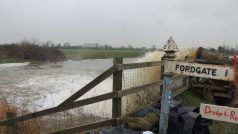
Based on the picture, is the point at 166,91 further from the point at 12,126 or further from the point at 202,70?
the point at 12,126

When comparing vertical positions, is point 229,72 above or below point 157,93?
above

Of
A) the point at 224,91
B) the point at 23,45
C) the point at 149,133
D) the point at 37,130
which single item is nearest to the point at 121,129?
the point at 149,133

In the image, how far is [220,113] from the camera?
3.99 m

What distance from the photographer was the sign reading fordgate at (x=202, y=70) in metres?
3.73

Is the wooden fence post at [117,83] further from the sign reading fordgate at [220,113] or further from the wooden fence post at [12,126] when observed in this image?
the wooden fence post at [12,126]

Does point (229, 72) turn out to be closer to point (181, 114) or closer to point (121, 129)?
point (181, 114)

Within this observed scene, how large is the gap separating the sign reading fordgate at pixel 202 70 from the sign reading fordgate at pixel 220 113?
45 centimetres

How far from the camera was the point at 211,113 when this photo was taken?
407cm

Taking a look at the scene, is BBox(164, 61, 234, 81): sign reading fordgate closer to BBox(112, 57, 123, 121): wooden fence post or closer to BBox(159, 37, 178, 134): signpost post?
BBox(159, 37, 178, 134): signpost post

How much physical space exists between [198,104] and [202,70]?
459cm

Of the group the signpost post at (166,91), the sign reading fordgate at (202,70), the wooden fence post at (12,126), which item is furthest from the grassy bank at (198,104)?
the wooden fence post at (12,126)

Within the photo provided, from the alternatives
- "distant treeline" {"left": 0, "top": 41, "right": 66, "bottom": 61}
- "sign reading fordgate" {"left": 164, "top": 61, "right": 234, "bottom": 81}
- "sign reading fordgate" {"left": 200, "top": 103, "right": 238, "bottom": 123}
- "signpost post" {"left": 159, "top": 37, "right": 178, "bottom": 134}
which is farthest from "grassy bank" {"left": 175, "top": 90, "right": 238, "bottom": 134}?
"distant treeline" {"left": 0, "top": 41, "right": 66, "bottom": 61}

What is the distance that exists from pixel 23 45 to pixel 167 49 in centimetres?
6083

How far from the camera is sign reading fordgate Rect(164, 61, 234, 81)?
3732mm
